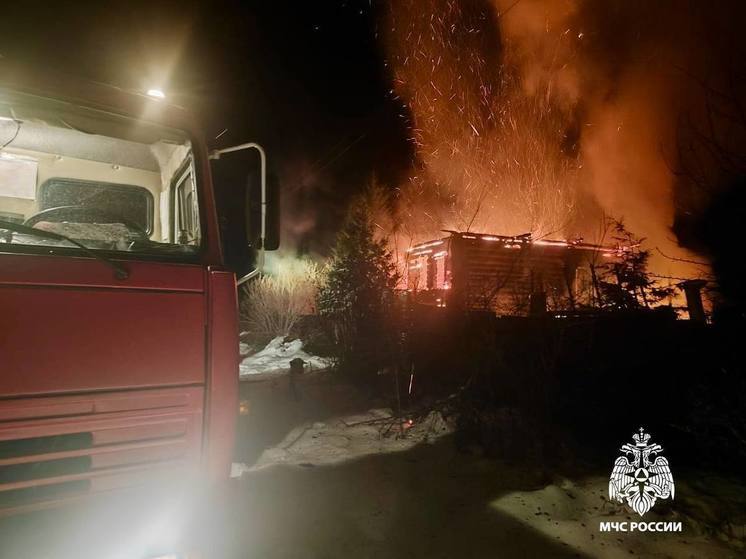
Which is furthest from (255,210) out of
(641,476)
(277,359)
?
(277,359)

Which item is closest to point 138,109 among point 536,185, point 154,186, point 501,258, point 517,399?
point 154,186

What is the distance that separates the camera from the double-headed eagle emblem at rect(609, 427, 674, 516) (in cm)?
392

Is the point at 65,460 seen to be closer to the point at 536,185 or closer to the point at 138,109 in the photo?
the point at 138,109

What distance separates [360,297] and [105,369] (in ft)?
31.0

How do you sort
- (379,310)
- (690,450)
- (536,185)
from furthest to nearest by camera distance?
(536,185)
(379,310)
(690,450)

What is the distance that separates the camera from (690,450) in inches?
183

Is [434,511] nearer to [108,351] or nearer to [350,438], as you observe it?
[350,438]

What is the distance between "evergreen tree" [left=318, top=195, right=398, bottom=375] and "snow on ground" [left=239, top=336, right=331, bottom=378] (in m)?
1.05

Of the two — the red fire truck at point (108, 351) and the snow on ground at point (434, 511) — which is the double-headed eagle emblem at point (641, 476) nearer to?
the snow on ground at point (434, 511)

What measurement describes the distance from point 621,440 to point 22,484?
5.55 meters

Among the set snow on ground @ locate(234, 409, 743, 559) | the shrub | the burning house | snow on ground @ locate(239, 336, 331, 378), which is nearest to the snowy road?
snow on ground @ locate(234, 409, 743, 559)

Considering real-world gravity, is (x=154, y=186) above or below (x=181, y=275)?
above

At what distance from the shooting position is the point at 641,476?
4.33m

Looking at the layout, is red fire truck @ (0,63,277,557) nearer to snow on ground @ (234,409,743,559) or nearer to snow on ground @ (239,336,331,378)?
snow on ground @ (234,409,743,559)
